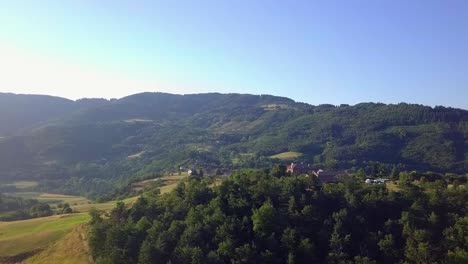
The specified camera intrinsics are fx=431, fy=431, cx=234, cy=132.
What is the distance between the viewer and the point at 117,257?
205 feet

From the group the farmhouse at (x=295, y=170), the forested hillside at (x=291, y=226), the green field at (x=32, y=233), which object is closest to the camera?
the forested hillside at (x=291, y=226)

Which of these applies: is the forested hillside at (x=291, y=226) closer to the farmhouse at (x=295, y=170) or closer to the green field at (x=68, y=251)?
the green field at (x=68, y=251)

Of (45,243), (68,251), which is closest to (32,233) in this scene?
(45,243)

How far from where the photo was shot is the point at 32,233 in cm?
8206

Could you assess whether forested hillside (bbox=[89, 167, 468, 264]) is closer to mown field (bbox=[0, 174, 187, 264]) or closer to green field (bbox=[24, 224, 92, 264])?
green field (bbox=[24, 224, 92, 264])

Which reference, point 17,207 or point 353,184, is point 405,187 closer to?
point 353,184

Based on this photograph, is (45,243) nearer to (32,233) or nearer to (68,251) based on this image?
(32,233)

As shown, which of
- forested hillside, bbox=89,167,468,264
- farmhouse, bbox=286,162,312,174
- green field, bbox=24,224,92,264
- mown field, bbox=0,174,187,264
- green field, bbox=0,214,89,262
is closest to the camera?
forested hillside, bbox=89,167,468,264

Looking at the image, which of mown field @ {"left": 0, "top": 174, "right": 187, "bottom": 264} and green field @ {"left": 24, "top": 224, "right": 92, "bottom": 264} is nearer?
green field @ {"left": 24, "top": 224, "right": 92, "bottom": 264}

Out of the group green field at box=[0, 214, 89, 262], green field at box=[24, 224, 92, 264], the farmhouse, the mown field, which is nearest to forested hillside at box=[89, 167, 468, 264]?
green field at box=[24, 224, 92, 264]

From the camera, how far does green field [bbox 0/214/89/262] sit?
74.8 m

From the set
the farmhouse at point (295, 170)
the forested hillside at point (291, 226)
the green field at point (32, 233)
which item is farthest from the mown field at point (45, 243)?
the farmhouse at point (295, 170)

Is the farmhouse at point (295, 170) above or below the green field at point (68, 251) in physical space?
above

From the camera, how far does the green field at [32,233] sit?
74.8 metres
